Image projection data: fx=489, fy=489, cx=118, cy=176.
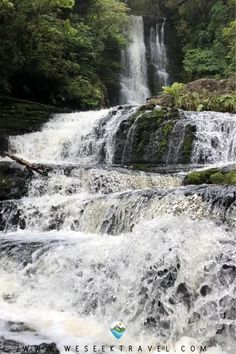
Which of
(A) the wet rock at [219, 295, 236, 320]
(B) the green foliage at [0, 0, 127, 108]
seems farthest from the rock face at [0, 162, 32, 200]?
(A) the wet rock at [219, 295, 236, 320]

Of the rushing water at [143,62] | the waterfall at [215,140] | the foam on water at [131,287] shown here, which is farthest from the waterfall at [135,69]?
the foam on water at [131,287]

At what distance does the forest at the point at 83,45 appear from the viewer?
57.1 ft

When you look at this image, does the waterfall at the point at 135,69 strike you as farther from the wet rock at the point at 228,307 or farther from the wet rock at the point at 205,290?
the wet rock at the point at 228,307

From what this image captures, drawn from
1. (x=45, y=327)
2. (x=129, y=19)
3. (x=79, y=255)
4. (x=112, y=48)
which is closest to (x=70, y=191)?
(x=79, y=255)

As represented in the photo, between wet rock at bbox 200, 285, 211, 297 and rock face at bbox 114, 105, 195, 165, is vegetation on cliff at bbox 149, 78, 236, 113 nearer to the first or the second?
rock face at bbox 114, 105, 195, 165

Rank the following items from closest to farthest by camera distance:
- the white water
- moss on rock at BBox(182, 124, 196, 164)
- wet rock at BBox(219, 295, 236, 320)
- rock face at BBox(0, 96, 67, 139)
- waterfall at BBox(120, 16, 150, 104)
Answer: wet rock at BBox(219, 295, 236, 320) → moss on rock at BBox(182, 124, 196, 164) → the white water → rock face at BBox(0, 96, 67, 139) → waterfall at BBox(120, 16, 150, 104)

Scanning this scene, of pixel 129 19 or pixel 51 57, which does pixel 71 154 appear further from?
pixel 129 19

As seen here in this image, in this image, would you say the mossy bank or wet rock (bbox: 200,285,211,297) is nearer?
wet rock (bbox: 200,285,211,297)

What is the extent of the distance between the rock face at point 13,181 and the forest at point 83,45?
249 inches

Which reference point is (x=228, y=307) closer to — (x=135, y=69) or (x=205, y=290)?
(x=205, y=290)

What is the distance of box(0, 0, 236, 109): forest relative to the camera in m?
17.4

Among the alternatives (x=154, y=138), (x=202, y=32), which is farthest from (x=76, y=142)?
(x=202, y=32)

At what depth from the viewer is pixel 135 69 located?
25.7 m

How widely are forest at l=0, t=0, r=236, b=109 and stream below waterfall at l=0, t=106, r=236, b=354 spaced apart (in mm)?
8503
